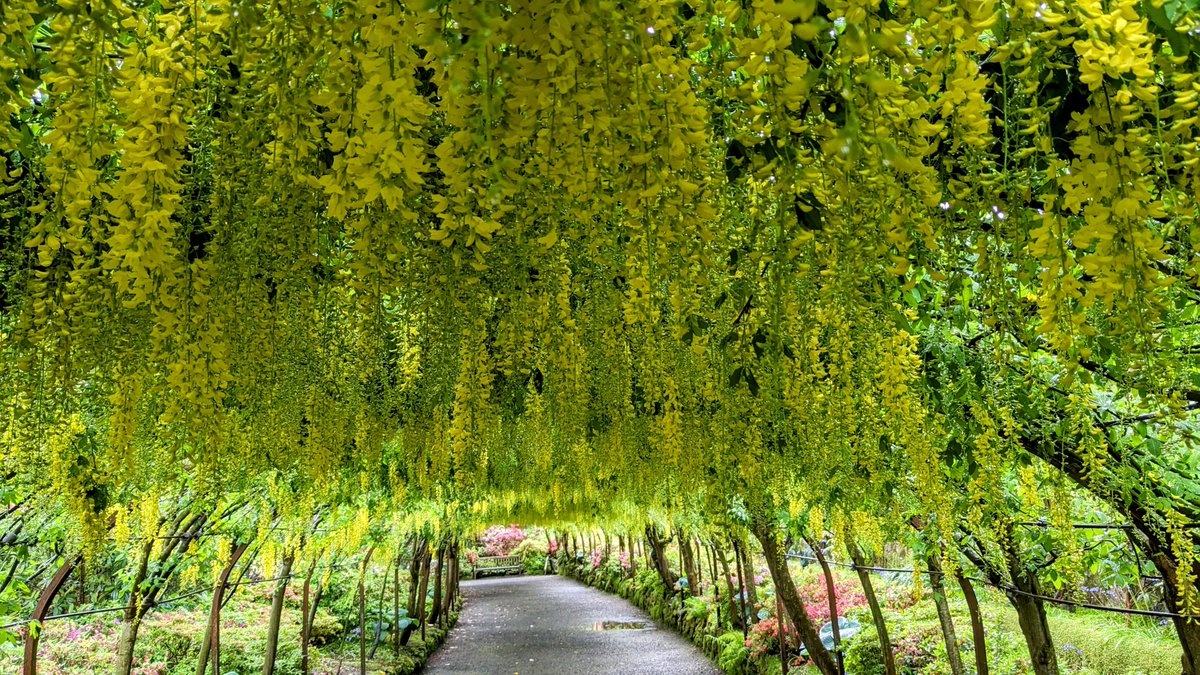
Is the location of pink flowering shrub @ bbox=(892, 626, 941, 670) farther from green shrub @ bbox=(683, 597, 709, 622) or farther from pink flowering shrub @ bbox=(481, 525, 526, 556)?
pink flowering shrub @ bbox=(481, 525, 526, 556)

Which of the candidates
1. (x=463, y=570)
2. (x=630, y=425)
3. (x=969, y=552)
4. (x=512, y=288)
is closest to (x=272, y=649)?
(x=630, y=425)

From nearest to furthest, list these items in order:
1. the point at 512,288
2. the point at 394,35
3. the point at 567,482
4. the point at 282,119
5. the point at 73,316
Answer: the point at 394,35, the point at 282,119, the point at 73,316, the point at 512,288, the point at 567,482

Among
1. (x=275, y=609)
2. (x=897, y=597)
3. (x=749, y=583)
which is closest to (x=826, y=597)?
(x=897, y=597)

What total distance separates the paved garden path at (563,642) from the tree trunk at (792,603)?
385 cm

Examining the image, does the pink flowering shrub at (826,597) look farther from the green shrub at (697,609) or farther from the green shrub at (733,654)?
the green shrub at (697,609)

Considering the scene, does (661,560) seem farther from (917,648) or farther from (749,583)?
(917,648)

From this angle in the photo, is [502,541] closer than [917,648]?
No

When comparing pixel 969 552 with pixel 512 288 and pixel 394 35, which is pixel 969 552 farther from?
pixel 394 35

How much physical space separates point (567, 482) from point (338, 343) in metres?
3.95

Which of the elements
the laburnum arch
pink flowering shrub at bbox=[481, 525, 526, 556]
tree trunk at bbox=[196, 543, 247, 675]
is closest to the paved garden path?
tree trunk at bbox=[196, 543, 247, 675]

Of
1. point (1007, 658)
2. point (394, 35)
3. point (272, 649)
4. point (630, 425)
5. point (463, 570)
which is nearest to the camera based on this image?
point (394, 35)

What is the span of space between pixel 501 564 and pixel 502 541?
1.07m

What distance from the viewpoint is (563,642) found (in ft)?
47.5

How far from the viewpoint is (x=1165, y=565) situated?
3.61 meters
